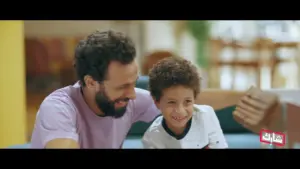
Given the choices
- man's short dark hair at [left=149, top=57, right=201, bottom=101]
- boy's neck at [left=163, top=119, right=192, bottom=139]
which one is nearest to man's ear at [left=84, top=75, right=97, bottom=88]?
man's short dark hair at [left=149, top=57, right=201, bottom=101]

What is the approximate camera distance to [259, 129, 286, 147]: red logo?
182cm

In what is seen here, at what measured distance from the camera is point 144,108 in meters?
1.74

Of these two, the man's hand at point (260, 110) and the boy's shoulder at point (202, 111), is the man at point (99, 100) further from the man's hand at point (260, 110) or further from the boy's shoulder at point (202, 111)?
the man's hand at point (260, 110)

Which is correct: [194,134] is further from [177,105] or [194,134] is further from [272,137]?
[272,137]

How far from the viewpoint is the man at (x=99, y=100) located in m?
1.60

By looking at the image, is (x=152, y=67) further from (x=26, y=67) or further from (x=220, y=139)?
(x=26, y=67)

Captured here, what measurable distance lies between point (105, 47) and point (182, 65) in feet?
1.17

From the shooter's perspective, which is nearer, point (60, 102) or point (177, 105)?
point (60, 102)

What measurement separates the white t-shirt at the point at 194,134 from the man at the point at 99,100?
0.24 ft

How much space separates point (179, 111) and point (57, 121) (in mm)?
536

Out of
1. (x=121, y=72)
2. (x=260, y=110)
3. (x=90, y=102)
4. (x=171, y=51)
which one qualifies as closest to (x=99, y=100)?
(x=90, y=102)

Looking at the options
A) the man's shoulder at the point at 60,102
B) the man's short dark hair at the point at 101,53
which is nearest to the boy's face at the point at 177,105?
the man's short dark hair at the point at 101,53
